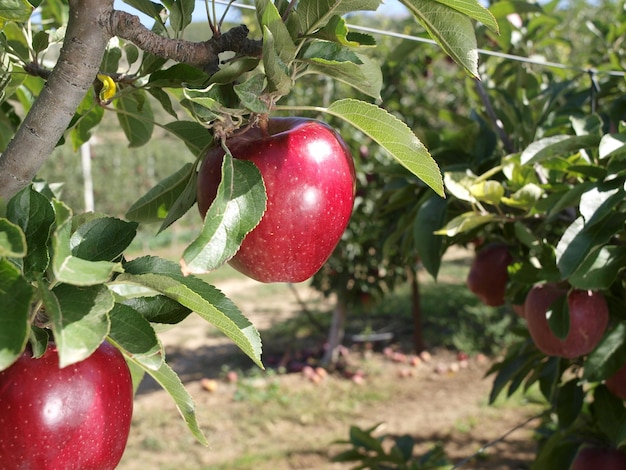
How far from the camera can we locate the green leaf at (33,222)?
0.43 metres

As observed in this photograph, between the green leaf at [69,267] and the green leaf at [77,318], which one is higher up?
the green leaf at [69,267]

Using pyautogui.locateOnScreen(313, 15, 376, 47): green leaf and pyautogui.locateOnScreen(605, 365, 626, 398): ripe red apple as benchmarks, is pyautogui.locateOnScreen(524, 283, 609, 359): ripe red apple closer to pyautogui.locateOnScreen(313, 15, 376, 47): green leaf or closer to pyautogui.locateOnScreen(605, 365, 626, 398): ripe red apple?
pyautogui.locateOnScreen(605, 365, 626, 398): ripe red apple

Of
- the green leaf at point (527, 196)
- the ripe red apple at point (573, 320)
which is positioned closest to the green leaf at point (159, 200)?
the green leaf at point (527, 196)

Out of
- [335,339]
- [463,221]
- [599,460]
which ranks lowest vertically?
[335,339]

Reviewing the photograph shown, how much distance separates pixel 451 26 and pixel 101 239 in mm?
304

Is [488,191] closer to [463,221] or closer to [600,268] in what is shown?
[463,221]

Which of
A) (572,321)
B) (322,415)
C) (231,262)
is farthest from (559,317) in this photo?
(322,415)

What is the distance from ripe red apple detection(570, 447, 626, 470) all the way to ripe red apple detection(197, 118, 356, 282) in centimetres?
90

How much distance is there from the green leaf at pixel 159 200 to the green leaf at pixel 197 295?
0.18 meters

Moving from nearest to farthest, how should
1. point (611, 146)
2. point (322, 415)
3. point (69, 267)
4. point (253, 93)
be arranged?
point (69, 267) → point (253, 93) → point (611, 146) → point (322, 415)

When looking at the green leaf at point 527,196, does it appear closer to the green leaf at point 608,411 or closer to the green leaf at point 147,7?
the green leaf at point 608,411

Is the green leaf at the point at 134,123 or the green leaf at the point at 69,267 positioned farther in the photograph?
the green leaf at the point at 134,123

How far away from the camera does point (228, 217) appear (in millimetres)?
450

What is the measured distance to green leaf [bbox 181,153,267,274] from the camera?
417 millimetres
